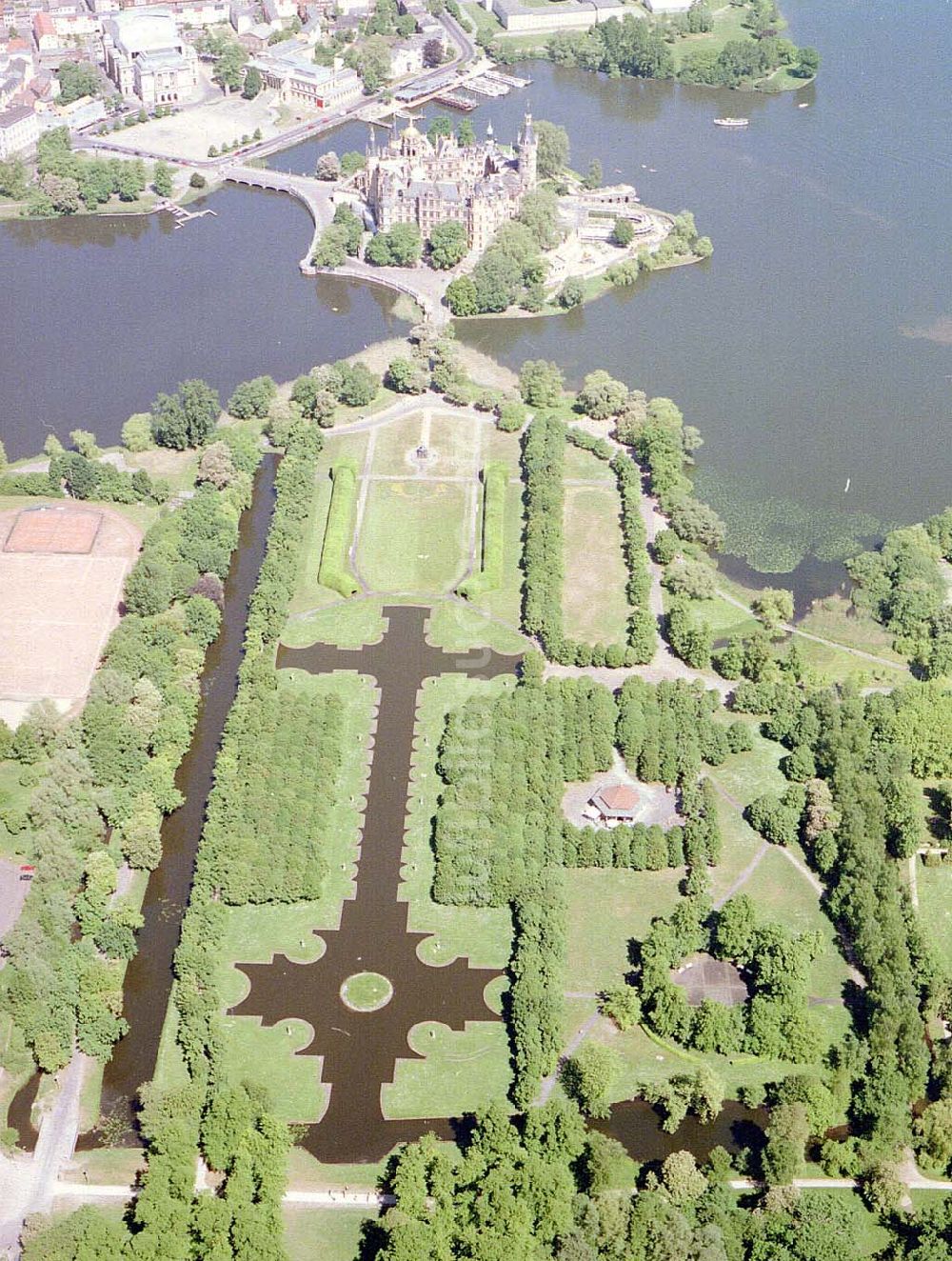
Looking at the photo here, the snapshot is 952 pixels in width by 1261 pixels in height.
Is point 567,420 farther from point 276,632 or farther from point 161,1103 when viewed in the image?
point 161,1103

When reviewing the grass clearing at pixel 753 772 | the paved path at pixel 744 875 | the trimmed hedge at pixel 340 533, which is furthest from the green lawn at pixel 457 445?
the paved path at pixel 744 875

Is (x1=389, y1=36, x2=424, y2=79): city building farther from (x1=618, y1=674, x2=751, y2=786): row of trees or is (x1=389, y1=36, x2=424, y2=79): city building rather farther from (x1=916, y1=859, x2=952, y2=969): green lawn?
(x1=916, y1=859, x2=952, y2=969): green lawn

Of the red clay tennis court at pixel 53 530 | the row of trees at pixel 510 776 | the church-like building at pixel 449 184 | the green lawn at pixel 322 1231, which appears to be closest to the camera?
the green lawn at pixel 322 1231

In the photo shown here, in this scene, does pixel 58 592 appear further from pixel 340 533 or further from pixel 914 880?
pixel 914 880

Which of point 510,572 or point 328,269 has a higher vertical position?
point 328,269

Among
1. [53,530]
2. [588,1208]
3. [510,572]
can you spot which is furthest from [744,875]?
[53,530]

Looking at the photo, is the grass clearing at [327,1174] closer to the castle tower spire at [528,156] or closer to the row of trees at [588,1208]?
the row of trees at [588,1208]

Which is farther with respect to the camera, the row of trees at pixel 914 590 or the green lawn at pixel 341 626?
the green lawn at pixel 341 626
